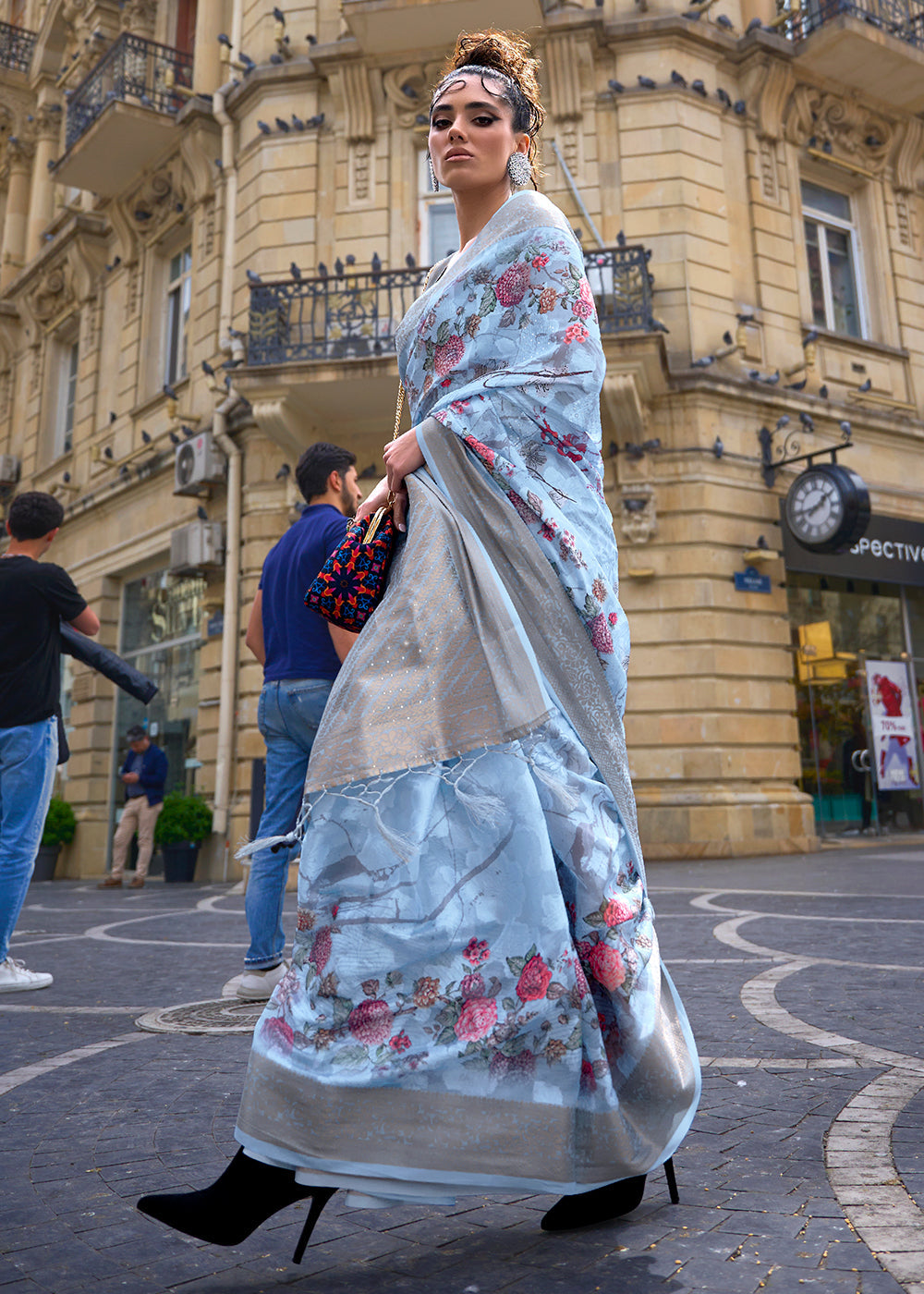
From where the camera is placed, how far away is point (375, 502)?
208 centimetres

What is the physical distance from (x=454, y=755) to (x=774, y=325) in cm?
1367

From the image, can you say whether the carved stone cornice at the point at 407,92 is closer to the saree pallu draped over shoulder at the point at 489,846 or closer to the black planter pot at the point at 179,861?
the black planter pot at the point at 179,861

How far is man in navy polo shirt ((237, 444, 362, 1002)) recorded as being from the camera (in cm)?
397

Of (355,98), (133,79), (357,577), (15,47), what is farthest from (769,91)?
(15,47)

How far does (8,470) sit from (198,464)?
8937mm

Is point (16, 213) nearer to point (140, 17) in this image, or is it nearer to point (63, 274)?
point (63, 274)

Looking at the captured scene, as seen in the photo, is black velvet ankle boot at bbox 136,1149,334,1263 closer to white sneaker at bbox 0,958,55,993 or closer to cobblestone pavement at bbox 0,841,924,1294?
cobblestone pavement at bbox 0,841,924,1294

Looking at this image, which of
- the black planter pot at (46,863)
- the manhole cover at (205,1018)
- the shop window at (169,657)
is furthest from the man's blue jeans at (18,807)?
the black planter pot at (46,863)

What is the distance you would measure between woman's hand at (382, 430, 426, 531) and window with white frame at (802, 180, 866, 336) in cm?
1441

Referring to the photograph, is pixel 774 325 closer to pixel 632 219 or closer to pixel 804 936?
pixel 632 219

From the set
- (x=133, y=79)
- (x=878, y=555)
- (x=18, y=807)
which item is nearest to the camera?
(x=18, y=807)

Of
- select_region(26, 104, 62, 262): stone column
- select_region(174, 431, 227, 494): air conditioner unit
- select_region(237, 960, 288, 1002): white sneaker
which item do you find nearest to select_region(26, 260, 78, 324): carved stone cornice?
select_region(26, 104, 62, 262): stone column

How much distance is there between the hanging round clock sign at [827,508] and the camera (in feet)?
41.7

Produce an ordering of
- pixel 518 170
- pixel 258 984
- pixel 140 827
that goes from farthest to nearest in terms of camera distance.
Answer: pixel 140 827
pixel 258 984
pixel 518 170
